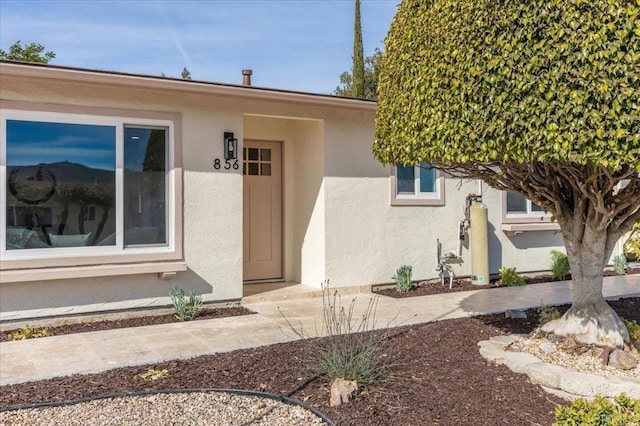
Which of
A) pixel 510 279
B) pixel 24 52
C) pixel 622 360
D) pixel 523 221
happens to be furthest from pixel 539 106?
pixel 24 52

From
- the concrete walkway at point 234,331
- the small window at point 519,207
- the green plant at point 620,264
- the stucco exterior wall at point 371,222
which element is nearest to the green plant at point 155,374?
the concrete walkway at point 234,331

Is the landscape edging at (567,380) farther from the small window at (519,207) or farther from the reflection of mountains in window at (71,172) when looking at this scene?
the small window at (519,207)

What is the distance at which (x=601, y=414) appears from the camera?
2832 millimetres

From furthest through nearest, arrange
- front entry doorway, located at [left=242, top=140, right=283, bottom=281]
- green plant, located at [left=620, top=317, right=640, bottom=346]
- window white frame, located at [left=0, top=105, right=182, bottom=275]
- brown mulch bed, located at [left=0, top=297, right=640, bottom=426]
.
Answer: front entry doorway, located at [left=242, top=140, right=283, bottom=281] → window white frame, located at [left=0, top=105, right=182, bottom=275] → green plant, located at [left=620, top=317, right=640, bottom=346] → brown mulch bed, located at [left=0, top=297, right=640, bottom=426]

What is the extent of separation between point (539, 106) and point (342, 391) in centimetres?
244

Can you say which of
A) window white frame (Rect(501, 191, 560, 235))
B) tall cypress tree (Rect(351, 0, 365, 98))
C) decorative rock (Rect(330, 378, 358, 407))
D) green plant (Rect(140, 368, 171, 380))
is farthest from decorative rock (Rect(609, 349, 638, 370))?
tall cypress tree (Rect(351, 0, 365, 98))

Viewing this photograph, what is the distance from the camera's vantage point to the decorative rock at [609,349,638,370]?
4344mm

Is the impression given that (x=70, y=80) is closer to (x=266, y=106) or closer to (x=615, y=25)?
(x=266, y=106)

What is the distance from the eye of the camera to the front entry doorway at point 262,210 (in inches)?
352

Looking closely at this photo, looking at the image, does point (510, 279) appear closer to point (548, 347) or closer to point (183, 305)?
point (548, 347)

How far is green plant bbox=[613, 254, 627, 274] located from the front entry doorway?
705 centimetres

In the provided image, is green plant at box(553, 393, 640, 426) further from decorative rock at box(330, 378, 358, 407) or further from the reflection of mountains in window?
the reflection of mountains in window

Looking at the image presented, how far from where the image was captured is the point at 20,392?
4.14m

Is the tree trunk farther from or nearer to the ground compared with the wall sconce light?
nearer to the ground
